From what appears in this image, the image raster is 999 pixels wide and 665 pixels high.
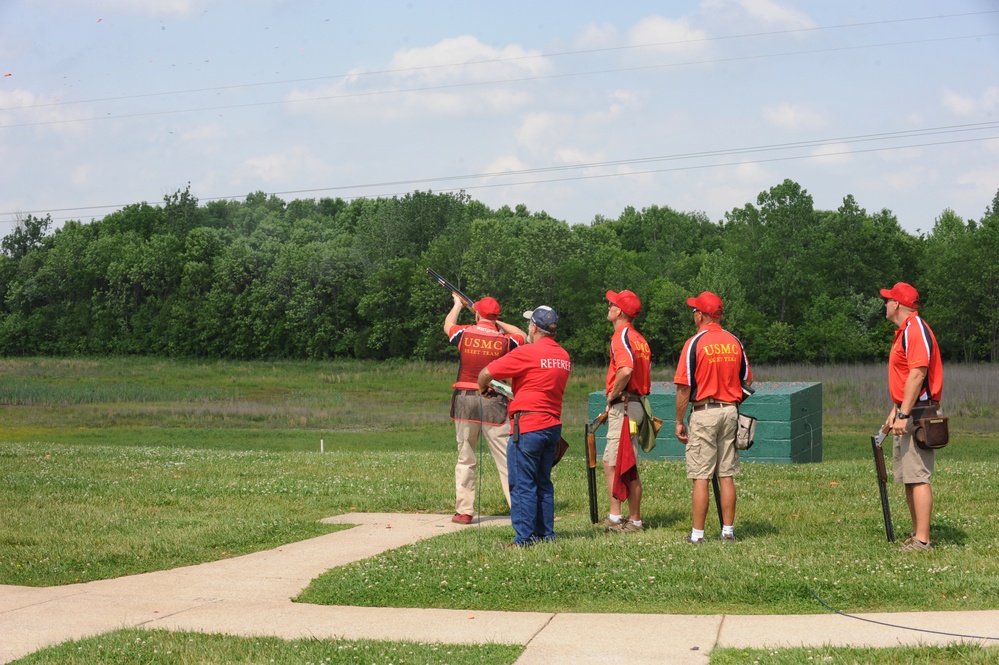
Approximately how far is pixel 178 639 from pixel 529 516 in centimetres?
313

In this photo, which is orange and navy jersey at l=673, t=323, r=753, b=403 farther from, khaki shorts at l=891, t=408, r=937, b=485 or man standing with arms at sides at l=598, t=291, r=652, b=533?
khaki shorts at l=891, t=408, r=937, b=485

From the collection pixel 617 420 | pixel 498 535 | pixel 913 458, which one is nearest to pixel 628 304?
pixel 617 420

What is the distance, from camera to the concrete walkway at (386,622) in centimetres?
625

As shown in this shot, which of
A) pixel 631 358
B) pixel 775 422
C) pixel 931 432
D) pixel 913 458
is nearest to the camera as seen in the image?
pixel 931 432

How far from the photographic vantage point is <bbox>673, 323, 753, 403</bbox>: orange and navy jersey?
9055 mm

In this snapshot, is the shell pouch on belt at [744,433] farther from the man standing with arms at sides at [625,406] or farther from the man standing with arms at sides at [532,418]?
the man standing with arms at sides at [532,418]

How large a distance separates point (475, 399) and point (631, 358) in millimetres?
1766

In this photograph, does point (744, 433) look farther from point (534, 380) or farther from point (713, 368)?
point (534, 380)

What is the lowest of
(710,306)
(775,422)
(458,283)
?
(775,422)

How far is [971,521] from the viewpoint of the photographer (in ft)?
32.4

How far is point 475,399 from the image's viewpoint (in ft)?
34.8

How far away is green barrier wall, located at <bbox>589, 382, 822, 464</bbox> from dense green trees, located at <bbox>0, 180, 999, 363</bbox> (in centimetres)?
4699

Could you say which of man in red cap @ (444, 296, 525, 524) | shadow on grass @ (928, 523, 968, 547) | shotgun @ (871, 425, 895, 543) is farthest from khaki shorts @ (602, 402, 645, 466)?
shadow on grass @ (928, 523, 968, 547)

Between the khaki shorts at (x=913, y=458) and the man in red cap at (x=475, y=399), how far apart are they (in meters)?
3.46
